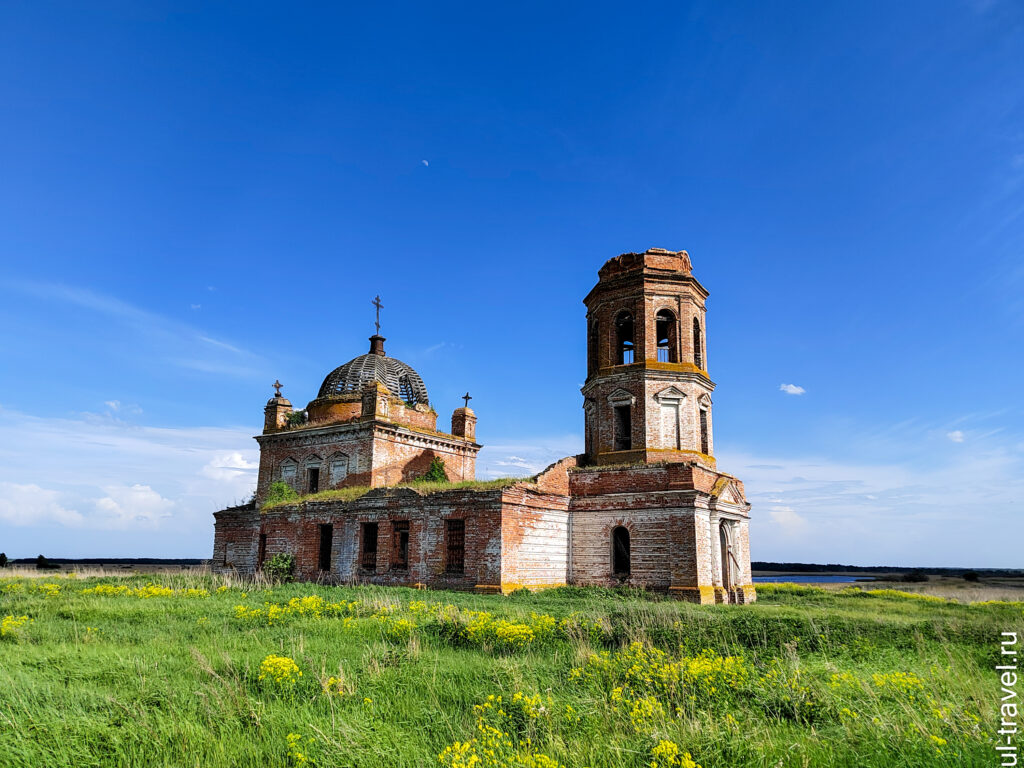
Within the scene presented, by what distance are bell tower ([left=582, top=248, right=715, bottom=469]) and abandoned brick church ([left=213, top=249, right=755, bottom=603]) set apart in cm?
5

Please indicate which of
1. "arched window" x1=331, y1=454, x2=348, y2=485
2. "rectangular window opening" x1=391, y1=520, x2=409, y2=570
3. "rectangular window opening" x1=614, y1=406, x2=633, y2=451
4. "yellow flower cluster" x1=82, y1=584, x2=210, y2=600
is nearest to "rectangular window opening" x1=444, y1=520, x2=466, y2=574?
"rectangular window opening" x1=391, y1=520, x2=409, y2=570

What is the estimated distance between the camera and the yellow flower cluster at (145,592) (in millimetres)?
18891

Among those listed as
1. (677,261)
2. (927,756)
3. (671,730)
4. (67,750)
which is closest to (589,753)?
(671,730)

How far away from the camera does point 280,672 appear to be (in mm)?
8234

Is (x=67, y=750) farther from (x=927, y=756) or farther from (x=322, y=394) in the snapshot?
(x=322, y=394)

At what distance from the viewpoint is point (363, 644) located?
11047 millimetres

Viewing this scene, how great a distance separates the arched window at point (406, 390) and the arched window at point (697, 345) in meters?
14.5

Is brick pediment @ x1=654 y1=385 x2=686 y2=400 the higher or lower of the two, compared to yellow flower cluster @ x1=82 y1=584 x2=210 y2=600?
higher

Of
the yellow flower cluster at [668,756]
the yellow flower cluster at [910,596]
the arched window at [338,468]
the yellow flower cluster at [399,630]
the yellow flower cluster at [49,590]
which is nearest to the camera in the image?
the yellow flower cluster at [668,756]

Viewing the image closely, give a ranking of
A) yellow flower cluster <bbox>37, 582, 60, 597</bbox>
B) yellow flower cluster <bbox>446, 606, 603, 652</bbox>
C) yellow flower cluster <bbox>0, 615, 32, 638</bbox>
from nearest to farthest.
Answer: yellow flower cluster <bbox>446, 606, 603, 652</bbox>
yellow flower cluster <bbox>0, 615, 32, 638</bbox>
yellow flower cluster <bbox>37, 582, 60, 597</bbox>

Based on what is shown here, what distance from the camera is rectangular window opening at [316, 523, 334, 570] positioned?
1022 inches

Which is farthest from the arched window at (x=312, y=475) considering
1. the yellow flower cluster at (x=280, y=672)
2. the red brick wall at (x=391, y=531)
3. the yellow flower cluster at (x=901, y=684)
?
the yellow flower cluster at (x=901, y=684)

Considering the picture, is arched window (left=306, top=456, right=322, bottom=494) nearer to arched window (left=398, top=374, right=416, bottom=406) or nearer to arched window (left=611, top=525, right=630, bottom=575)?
arched window (left=398, top=374, right=416, bottom=406)

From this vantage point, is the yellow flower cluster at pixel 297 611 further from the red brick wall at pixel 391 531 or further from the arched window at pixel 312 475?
the arched window at pixel 312 475
